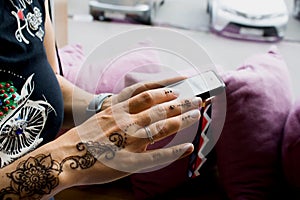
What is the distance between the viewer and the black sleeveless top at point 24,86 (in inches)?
26.8

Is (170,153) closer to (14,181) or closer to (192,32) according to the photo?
(14,181)

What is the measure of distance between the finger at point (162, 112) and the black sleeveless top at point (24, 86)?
0.59ft

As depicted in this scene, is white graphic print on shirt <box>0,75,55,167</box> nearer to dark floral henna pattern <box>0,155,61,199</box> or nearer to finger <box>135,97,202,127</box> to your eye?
dark floral henna pattern <box>0,155,61,199</box>

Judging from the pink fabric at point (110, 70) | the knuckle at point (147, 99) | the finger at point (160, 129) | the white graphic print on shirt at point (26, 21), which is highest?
the white graphic print on shirt at point (26, 21)

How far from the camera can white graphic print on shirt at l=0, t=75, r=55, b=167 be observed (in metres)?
0.68

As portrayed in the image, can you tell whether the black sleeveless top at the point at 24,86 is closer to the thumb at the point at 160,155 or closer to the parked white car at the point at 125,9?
the thumb at the point at 160,155

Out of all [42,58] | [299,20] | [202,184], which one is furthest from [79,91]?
[299,20]

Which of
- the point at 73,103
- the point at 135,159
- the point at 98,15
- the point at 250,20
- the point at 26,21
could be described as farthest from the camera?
the point at 98,15

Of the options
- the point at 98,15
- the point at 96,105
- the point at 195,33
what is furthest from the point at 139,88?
the point at 98,15

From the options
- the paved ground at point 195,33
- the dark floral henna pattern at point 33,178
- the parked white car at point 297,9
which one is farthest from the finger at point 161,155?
the parked white car at point 297,9

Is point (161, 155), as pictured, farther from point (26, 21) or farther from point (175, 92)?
point (26, 21)

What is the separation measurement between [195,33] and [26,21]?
1240mm

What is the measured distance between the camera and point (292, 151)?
3.38ft

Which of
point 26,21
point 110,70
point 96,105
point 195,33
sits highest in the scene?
point 26,21
